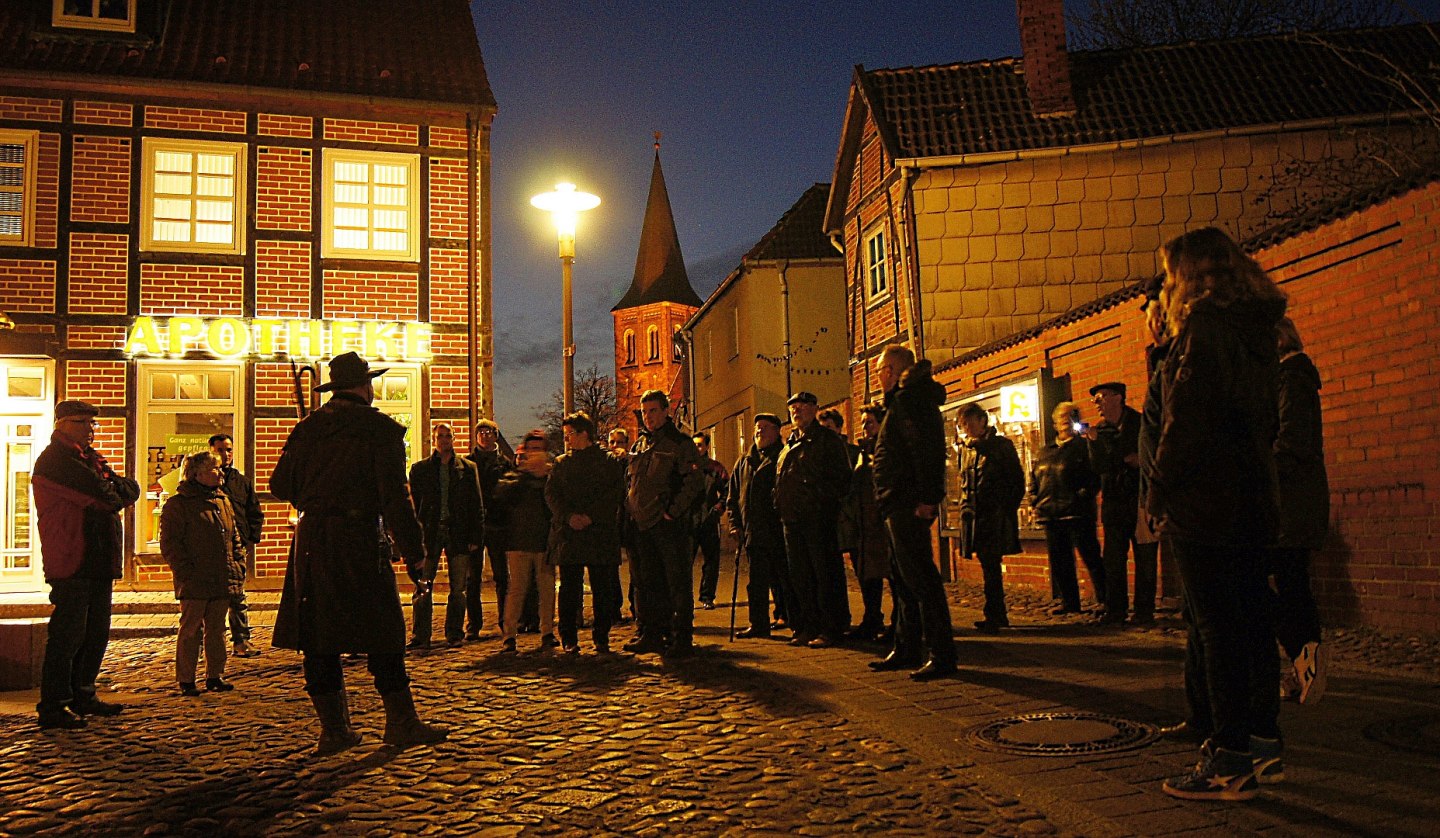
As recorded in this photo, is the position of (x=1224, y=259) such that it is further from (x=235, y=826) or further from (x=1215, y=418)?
(x=235, y=826)

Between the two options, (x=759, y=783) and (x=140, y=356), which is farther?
(x=140, y=356)

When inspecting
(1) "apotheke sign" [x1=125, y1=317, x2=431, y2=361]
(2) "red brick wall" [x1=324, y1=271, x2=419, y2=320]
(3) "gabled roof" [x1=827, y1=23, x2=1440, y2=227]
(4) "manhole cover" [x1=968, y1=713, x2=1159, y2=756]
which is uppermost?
(3) "gabled roof" [x1=827, y1=23, x2=1440, y2=227]

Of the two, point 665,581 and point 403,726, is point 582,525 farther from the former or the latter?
point 403,726

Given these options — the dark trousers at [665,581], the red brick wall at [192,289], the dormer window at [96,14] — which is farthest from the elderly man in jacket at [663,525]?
the dormer window at [96,14]

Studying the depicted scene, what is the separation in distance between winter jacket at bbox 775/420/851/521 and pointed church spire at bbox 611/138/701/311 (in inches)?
2524

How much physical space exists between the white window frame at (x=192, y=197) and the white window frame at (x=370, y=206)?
111 centimetres

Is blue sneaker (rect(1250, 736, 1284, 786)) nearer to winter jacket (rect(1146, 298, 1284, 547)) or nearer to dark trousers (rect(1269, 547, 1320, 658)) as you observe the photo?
winter jacket (rect(1146, 298, 1284, 547))

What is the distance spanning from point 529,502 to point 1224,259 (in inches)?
240

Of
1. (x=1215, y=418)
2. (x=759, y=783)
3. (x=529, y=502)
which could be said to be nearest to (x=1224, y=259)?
(x=1215, y=418)

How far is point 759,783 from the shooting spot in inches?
175

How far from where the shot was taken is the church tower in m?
71.3

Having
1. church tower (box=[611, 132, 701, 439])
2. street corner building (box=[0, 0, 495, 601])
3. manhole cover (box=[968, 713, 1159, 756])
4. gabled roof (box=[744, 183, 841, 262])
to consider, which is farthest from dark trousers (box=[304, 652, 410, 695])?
church tower (box=[611, 132, 701, 439])

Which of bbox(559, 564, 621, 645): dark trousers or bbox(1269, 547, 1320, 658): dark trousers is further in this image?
bbox(559, 564, 621, 645): dark trousers

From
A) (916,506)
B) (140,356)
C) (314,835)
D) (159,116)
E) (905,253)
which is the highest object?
(159,116)
